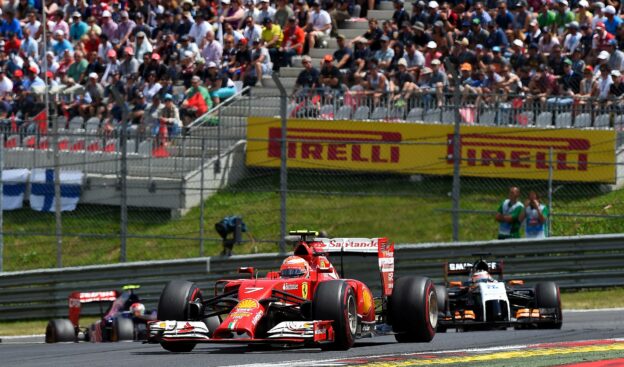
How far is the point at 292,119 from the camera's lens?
23.4 metres

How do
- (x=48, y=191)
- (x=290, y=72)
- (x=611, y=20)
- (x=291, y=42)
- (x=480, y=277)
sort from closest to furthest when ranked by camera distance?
1. (x=480, y=277)
2. (x=611, y=20)
3. (x=48, y=191)
4. (x=290, y=72)
5. (x=291, y=42)

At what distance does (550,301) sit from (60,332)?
642cm

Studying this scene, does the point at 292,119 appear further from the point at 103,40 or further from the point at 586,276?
the point at 103,40

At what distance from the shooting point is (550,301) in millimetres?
15453

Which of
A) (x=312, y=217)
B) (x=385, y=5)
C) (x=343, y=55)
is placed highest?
(x=385, y=5)

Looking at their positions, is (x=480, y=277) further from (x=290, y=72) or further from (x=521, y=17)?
(x=290, y=72)

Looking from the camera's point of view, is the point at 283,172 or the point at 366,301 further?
the point at 283,172

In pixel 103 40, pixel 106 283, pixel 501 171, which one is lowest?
pixel 106 283

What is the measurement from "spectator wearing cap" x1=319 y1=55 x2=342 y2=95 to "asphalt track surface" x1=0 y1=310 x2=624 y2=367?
904 centimetres

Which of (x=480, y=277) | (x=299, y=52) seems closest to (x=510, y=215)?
(x=480, y=277)

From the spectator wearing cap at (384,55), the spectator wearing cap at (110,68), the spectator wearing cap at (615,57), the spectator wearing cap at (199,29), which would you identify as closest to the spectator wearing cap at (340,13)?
the spectator wearing cap at (384,55)

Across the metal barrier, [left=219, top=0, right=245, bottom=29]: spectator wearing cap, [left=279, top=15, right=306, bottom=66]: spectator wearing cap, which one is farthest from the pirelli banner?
[left=219, top=0, right=245, bottom=29]: spectator wearing cap

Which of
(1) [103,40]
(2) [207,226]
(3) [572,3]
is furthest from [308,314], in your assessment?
(1) [103,40]

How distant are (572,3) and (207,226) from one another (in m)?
7.59
